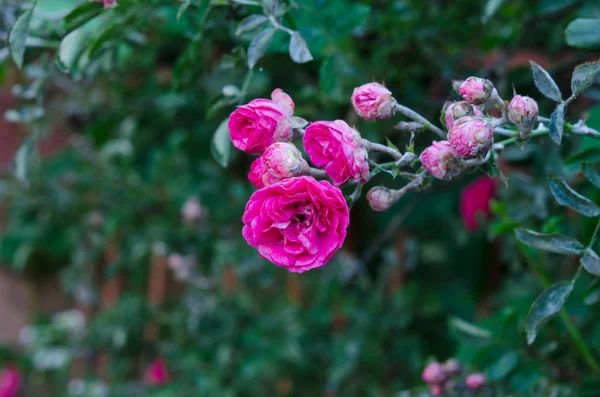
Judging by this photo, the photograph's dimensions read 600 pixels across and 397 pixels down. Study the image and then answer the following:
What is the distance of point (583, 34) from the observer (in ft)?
2.64

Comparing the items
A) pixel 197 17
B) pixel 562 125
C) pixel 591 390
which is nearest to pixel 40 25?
pixel 197 17

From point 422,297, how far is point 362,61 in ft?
2.49

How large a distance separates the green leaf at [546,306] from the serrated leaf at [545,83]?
210 millimetres

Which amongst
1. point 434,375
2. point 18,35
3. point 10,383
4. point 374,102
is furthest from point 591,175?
point 10,383

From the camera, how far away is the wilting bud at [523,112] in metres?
0.59

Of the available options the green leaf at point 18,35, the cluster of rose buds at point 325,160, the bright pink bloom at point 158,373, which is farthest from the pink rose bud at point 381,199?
the bright pink bloom at point 158,373

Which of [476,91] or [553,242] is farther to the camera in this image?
[553,242]

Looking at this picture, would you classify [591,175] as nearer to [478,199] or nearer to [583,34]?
[583,34]

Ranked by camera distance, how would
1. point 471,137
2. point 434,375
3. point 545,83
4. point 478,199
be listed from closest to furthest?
point 471,137 → point 545,83 → point 434,375 → point 478,199

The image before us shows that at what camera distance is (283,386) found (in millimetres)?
1848

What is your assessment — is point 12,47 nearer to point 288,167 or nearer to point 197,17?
point 197,17

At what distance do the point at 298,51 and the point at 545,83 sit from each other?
0.27m

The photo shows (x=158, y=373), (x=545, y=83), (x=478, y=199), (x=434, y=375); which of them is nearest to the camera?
(x=545, y=83)

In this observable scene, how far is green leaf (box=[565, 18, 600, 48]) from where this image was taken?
80 cm
